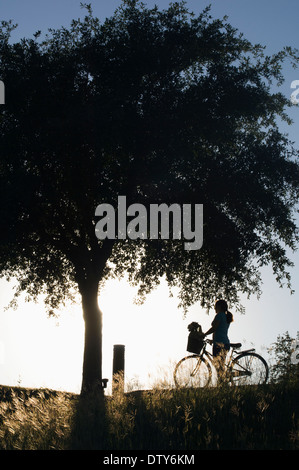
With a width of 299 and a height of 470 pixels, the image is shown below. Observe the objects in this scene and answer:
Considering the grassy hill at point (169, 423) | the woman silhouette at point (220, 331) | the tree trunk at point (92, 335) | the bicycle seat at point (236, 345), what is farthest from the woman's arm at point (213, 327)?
the tree trunk at point (92, 335)

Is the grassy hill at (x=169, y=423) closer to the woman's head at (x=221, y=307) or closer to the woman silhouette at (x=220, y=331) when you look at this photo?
the woman silhouette at (x=220, y=331)

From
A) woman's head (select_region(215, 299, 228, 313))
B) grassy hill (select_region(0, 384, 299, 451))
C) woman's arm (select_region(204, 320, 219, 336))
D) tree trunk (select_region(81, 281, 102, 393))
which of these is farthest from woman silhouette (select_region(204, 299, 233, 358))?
tree trunk (select_region(81, 281, 102, 393))

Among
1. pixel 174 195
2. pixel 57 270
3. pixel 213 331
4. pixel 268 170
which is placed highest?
pixel 268 170

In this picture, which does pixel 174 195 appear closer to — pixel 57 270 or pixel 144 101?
pixel 144 101

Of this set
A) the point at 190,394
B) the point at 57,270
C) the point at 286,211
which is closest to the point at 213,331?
the point at 190,394

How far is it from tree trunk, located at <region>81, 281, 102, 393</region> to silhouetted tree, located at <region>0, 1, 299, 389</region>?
0.04m

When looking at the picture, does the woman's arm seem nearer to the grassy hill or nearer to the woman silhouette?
the woman silhouette

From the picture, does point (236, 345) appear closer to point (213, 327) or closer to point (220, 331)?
point (220, 331)

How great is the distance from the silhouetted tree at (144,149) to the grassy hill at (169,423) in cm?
674

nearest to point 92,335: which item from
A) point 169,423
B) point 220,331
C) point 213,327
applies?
point 213,327

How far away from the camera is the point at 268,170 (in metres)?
19.3

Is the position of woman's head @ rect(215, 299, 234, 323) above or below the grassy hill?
above

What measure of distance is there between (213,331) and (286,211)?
268 inches

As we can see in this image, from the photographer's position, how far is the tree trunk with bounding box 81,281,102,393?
19.3m
